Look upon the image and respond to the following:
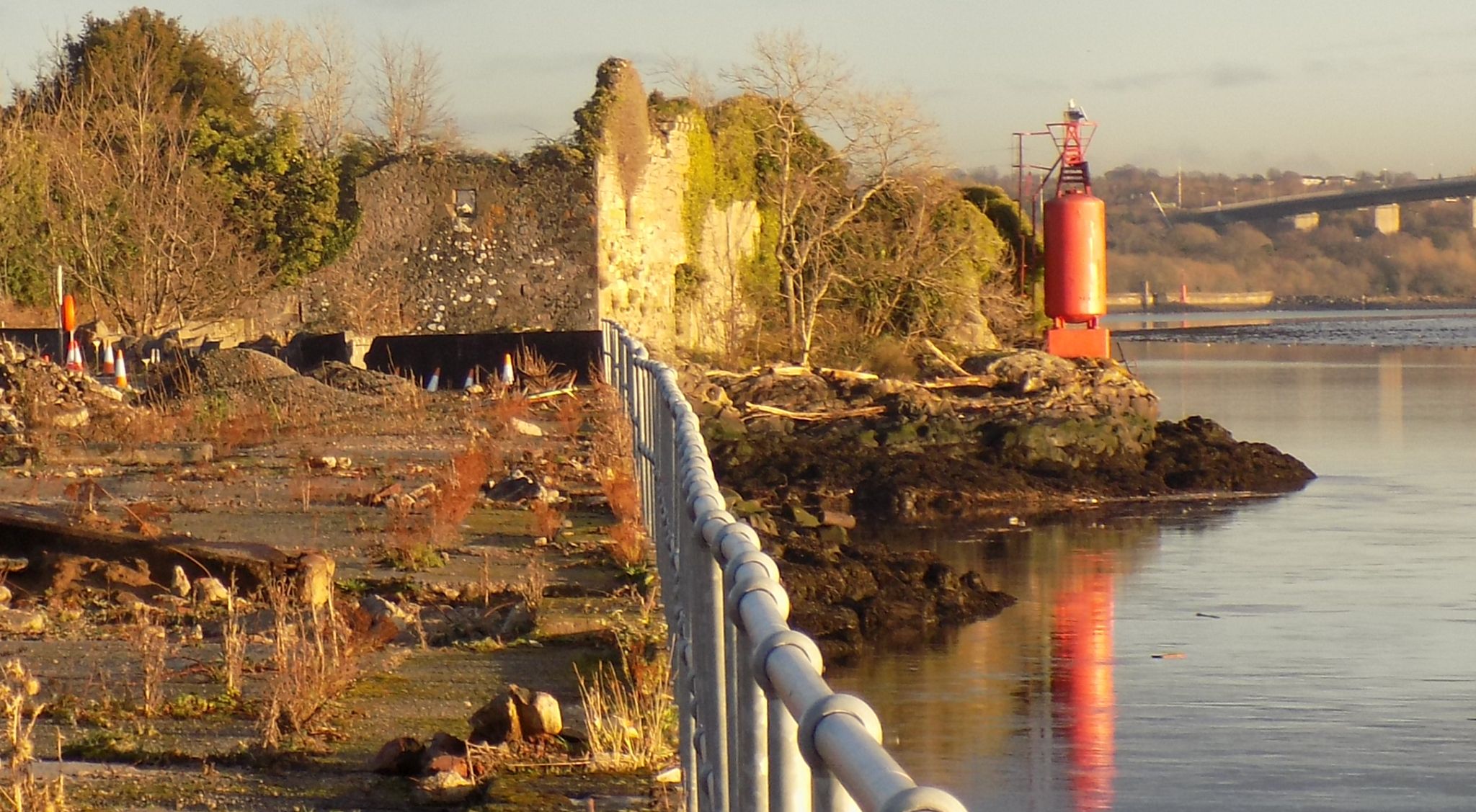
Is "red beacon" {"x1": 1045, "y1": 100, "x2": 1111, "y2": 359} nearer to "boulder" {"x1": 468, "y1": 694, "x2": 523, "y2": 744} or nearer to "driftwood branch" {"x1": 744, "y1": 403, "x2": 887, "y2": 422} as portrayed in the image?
"driftwood branch" {"x1": 744, "y1": 403, "x2": 887, "y2": 422}

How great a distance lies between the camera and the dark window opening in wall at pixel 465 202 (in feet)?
96.9

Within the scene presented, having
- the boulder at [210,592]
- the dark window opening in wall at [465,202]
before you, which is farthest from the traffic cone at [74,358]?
the boulder at [210,592]

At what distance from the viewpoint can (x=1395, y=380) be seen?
53344 mm

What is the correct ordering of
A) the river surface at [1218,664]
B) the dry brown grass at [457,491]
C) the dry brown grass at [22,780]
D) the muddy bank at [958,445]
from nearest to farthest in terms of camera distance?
1. the dry brown grass at [22,780]
2. the dry brown grass at [457,491]
3. the river surface at [1218,664]
4. the muddy bank at [958,445]

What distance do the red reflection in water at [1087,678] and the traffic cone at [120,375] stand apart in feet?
30.3

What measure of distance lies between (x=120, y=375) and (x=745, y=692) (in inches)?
752

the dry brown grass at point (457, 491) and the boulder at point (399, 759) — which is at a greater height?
the dry brown grass at point (457, 491)

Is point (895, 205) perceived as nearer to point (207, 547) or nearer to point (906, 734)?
point (906, 734)

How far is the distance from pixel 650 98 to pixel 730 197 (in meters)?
2.35

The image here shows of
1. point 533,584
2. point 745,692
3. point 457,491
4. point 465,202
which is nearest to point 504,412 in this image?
point 457,491

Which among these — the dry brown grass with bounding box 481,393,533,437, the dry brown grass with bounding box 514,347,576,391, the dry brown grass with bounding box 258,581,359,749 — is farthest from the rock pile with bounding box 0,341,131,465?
the dry brown grass with bounding box 258,581,359,749

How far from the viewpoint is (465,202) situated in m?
29.6

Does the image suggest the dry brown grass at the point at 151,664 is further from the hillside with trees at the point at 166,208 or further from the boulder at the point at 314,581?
the hillside with trees at the point at 166,208

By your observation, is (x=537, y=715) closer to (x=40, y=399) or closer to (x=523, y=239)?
(x=40, y=399)
